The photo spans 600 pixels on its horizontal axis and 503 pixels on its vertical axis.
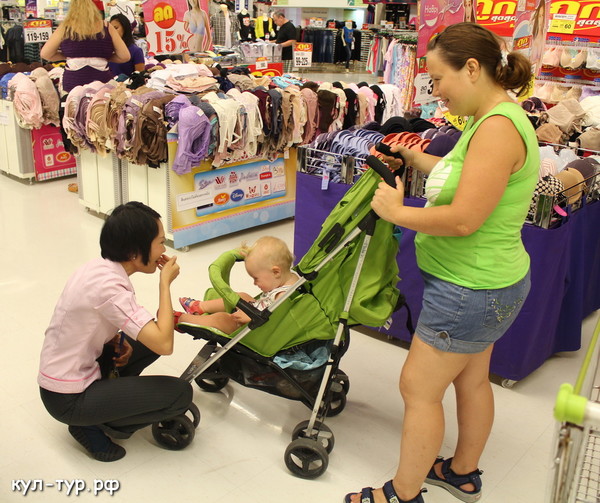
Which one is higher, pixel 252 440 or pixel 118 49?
pixel 118 49

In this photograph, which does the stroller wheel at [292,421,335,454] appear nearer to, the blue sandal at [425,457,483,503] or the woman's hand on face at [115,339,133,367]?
the blue sandal at [425,457,483,503]

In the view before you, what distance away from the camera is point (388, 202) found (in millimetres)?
2148

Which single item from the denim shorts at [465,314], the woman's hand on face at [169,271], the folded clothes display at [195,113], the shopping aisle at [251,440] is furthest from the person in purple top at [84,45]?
the denim shorts at [465,314]

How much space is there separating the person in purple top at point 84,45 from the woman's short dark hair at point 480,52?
445 cm

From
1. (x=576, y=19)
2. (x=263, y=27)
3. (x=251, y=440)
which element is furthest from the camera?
(x=263, y=27)

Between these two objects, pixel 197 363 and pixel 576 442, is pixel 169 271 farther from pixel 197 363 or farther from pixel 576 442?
pixel 576 442

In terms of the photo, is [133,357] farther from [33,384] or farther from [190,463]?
[33,384]

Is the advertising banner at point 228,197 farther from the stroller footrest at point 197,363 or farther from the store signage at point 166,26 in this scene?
the stroller footrest at point 197,363

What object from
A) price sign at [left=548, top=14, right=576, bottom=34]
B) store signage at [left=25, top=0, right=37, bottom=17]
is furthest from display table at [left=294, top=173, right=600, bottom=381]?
store signage at [left=25, top=0, right=37, bottom=17]

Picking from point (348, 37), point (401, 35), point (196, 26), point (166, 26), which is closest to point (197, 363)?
point (166, 26)

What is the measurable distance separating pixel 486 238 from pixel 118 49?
4797 millimetres

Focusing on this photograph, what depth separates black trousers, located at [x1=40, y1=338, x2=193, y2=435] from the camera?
2518 mm

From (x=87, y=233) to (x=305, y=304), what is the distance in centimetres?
334

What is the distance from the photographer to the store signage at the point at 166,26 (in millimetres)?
5863
